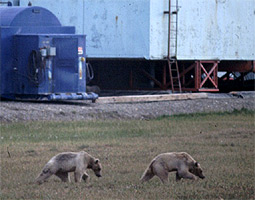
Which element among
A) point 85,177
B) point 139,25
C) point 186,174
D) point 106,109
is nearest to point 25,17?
point 106,109

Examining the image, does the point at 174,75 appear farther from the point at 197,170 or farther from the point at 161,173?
the point at 161,173

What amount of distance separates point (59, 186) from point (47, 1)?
17.3 meters

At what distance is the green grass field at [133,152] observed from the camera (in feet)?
29.5

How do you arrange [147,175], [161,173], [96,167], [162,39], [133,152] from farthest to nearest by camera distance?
[162,39] → [133,152] → [96,167] → [147,175] → [161,173]

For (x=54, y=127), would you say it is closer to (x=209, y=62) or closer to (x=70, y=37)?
(x=70, y=37)

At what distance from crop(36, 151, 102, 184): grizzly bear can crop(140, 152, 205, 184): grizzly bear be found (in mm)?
819

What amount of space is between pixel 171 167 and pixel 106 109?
10725mm

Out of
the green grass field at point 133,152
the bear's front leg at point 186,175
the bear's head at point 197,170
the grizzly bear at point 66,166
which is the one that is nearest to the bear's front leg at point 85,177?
the grizzly bear at point 66,166

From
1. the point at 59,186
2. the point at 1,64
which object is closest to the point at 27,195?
the point at 59,186

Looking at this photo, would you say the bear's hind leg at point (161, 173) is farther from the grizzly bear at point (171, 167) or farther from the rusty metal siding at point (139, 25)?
the rusty metal siding at point (139, 25)

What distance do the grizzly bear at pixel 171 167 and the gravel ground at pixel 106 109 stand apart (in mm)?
8485

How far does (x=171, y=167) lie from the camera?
9.58 metres

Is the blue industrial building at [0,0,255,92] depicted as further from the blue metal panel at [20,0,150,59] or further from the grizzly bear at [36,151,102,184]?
the grizzly bear at [36,151,102,184]

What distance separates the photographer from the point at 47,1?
2583 cm
